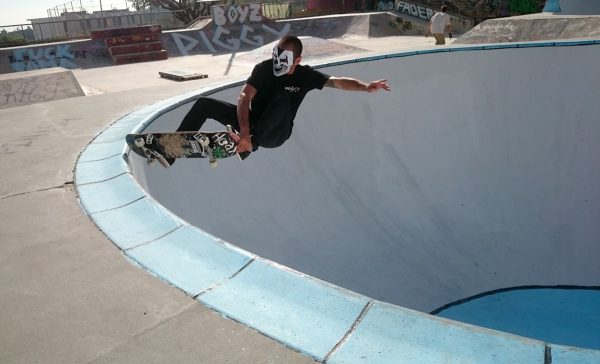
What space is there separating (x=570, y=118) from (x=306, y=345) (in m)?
8.15

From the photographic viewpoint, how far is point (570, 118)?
27.1 feet

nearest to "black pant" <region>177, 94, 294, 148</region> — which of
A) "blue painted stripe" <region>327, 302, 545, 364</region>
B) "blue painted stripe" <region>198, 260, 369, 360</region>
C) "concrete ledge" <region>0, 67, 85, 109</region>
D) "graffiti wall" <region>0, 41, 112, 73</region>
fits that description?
"blue painted stripe" <region>198, 260, 369, 360</region>

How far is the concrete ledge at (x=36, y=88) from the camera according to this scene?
10.2 meters

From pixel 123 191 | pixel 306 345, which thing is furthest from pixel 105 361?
pixel 123 191

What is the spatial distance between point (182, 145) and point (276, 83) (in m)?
1.35

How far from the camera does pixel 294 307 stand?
2238 millimetres

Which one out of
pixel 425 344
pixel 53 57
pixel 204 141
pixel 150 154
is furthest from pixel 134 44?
pixel 425 344

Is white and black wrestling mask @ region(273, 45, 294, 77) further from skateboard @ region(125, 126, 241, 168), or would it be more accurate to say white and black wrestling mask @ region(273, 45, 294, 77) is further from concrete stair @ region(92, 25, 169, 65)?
concrete stair @ region(92, 25, 169, 65)

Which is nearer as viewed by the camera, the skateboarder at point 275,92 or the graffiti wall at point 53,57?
the skateboarder at point 275,92

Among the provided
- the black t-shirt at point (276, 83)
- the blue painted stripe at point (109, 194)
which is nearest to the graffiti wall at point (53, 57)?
the blue painted stripe at point (109, 194)

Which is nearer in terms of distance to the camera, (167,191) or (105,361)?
(105,361)

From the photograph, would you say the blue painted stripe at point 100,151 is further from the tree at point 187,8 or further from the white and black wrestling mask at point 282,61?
the tree at point 187,8

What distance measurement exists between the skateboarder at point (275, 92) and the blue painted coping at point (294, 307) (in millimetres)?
1253

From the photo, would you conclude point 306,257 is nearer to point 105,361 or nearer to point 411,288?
point 411,288
